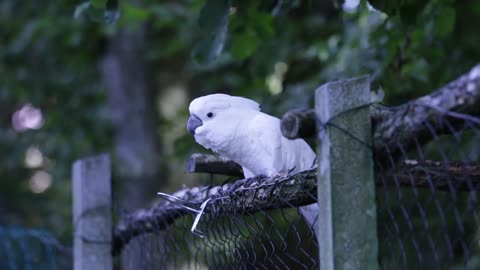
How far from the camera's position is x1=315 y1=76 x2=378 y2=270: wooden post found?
4.33ft

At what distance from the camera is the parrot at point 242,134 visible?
196 cm

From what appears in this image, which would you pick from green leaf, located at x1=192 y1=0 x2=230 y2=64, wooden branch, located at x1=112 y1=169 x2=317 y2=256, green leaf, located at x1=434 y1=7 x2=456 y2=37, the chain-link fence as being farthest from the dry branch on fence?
the chain-link fence

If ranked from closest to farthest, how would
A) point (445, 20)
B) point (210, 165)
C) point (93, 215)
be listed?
point (210, 165)
point (445, 20)
point (93, 215)

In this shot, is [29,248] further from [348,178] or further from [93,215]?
[348,178]

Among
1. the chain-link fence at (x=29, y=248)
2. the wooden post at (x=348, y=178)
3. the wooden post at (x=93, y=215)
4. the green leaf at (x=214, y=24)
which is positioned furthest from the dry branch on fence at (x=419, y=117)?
the chain-link fence at (x=29, y=248)

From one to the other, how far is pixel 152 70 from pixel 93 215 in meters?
4.37

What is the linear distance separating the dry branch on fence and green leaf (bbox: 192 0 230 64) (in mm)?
906

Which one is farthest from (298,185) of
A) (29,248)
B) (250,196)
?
(29,248)

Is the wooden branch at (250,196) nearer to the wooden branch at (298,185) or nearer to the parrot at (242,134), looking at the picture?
the wooden branch at (298,185)

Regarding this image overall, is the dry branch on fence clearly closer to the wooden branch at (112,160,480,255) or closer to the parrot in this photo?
the wooden branch at (112,160,480,255)

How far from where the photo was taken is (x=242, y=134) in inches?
78.4

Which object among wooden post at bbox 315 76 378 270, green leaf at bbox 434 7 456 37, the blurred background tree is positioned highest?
the blurred background tree

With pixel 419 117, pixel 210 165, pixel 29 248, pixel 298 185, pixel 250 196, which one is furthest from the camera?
pixel 29 248

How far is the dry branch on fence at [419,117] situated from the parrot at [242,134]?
0.60m
